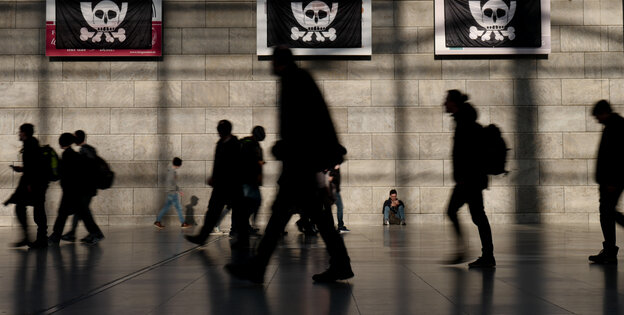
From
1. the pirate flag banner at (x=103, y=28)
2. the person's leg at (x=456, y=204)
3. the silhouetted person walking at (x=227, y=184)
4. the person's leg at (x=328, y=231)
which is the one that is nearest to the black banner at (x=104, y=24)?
the pirate flag banner at (x=103, y=28)

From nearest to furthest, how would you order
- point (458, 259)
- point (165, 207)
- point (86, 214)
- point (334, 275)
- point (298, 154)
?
point (298, 154) → point (334, 275) → point (458, 259) → point (86, 214) → point (165, 207)

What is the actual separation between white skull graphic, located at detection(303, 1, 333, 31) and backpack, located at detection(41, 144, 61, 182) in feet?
27.7

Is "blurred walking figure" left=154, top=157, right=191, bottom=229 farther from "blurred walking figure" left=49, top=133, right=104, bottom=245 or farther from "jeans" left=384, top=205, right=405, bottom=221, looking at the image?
"blurred walking figure" left=49, top=133, right=104, bottom=245

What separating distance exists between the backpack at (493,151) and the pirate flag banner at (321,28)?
10.5 meters

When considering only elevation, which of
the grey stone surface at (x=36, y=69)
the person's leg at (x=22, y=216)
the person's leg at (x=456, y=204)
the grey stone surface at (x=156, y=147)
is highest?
the grey stone surface at (x=36, y=69)

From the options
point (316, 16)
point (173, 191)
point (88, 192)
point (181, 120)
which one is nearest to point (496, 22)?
point (316, 16)

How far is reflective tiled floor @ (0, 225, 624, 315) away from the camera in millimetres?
4926

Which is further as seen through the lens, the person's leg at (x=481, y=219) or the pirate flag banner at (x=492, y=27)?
the pirate flag banner at (x=492, y=27)

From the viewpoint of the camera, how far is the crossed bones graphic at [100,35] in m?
17.8

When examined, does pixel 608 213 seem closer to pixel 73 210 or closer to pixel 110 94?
pixel 73 210

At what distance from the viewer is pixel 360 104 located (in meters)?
17.8

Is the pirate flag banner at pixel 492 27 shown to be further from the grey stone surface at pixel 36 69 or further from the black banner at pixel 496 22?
the grey stone surface at pixel 36 69

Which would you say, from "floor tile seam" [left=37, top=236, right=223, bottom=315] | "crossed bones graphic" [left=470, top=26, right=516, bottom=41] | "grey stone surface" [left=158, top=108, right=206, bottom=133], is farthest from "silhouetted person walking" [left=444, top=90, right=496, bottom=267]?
"grey stone surface" [left=158, top=108, right=206, bottom=133]

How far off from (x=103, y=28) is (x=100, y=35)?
19 cm
